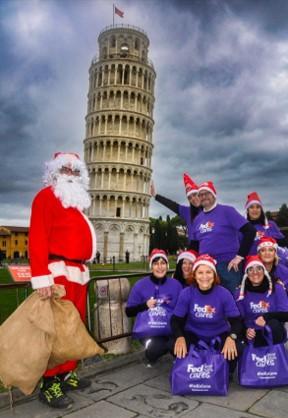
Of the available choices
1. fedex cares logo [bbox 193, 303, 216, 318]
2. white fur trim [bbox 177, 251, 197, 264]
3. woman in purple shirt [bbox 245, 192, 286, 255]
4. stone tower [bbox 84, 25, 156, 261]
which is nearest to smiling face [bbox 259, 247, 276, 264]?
woman in purple shirt [bbox 245, 192, 286, 255]

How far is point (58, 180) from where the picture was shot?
442 centimetres

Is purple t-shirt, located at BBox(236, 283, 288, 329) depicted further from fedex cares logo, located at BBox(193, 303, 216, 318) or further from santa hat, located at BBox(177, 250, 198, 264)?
santa hat, located at BBox(177, 250, 198, 264)

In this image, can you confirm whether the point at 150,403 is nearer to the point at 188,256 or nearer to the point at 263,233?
the point at 188,256

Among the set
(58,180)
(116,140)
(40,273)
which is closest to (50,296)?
(40,273)

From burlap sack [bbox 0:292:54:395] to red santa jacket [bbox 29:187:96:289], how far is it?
0.36 meters

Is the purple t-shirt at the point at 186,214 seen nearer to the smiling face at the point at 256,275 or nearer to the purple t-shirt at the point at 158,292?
the purple t-shirt at the point at 158,292

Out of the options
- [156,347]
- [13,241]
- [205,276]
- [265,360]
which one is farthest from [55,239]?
[13,241]

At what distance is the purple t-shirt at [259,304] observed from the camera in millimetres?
4891

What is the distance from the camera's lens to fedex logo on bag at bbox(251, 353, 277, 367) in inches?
177

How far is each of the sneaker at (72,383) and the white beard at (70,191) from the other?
1.82 metres

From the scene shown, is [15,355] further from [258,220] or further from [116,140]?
[116,140]

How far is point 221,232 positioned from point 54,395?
9.06 ft

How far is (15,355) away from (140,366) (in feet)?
6.96

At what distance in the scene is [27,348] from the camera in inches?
148
